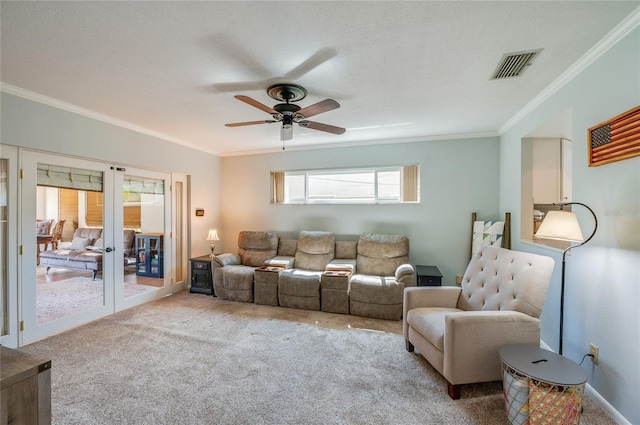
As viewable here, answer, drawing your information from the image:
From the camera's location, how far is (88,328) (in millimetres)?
3189

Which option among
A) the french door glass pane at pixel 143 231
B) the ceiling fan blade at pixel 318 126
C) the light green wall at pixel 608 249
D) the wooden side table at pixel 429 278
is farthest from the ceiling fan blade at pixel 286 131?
the french door glass pane at pixel 143 231

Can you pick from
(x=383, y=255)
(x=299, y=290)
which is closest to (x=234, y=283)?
(x=299, y=290)

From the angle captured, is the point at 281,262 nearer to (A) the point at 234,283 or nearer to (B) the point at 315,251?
(B) the point at 315,251

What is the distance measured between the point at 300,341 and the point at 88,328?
2.53 metres

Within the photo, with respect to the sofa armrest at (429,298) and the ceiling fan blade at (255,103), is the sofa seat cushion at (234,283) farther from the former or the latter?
the ceiling fan blade at (255,103)

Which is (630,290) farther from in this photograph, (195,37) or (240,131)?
(240,131)

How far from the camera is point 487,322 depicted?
78.2 inches

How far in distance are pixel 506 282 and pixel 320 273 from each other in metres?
2.40

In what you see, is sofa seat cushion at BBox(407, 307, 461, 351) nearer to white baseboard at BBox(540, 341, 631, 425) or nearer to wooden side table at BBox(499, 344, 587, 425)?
wooden side table at BBox(499, 344, 587, 425)

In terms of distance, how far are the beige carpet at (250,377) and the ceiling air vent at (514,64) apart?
102 inches

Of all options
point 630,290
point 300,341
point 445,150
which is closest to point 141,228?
point 300,341

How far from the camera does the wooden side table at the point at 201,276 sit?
4.52m

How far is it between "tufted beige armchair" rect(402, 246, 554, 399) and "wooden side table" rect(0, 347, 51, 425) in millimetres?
2245

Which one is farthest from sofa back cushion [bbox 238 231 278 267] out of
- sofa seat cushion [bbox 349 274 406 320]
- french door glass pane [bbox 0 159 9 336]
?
french door glass pane [bbox 0 159 9 336]
